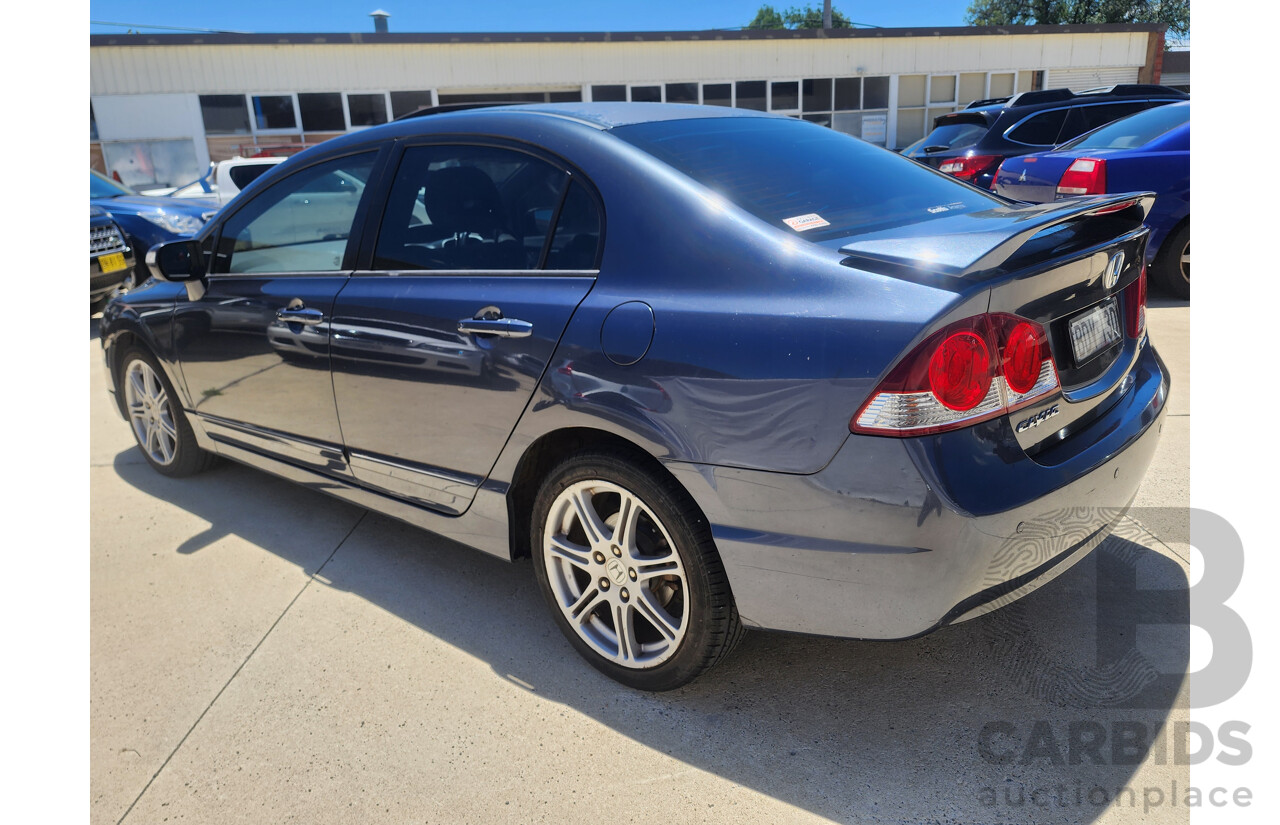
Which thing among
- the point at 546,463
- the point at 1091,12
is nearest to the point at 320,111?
the point at 546,463

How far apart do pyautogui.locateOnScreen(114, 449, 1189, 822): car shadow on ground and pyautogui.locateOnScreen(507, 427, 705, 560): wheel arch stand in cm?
40

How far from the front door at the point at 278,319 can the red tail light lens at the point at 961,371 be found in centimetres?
213

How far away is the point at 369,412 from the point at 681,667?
141 centimetres

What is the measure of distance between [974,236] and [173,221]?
9.78 m

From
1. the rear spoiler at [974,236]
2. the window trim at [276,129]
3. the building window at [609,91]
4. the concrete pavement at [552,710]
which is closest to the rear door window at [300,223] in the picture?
the concrete pavement at [552,710]

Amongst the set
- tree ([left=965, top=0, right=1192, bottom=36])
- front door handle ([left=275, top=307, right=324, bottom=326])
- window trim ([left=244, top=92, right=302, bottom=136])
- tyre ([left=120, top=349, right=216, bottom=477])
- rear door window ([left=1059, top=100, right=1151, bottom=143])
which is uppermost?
tree ([left=965, top=0, right=1192, bottom=36])

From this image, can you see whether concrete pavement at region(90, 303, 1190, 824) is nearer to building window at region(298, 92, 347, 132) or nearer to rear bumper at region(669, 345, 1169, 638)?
rear bumper at region(669, 345, 1169, 638)

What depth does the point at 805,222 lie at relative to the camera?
2234 millimetres

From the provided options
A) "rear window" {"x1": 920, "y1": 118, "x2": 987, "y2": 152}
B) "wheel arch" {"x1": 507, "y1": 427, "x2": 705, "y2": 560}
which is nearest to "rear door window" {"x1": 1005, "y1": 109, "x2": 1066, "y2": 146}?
"rear window" {"x1": 920, "y1": 118, "x2": 987, "y2": 152}

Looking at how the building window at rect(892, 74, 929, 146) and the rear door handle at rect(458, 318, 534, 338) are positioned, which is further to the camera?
the building window at rect(892, 74, 929, 146)

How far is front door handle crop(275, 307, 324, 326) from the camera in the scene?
10.2 ft

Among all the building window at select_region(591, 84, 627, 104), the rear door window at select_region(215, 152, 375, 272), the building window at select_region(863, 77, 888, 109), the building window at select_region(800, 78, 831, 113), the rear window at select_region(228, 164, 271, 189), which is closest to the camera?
the rear door window at select_region(215, 152, 375, 272)

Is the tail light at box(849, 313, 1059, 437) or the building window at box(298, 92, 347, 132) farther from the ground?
the building window at box(298, 92, 347, 132)

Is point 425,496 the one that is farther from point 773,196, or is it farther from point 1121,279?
point 1121,279
